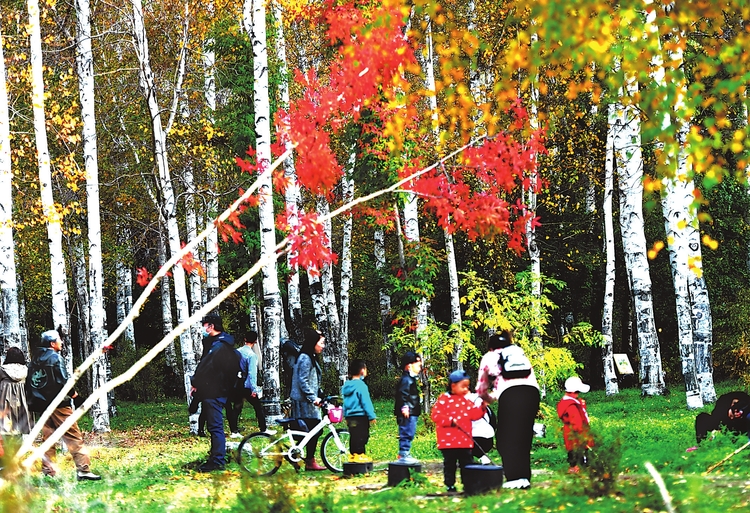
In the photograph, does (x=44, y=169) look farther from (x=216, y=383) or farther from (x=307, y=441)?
(x=307, y=441)

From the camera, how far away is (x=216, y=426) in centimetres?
1341

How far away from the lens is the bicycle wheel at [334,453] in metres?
13.6

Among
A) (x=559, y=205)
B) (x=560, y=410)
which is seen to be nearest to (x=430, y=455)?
(x=560, y=410)

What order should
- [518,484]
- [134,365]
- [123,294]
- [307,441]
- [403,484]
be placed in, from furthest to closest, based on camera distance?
[123,294], [307,441], [403,484], [518,484], [134,365]

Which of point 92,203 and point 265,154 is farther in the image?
point 92,203

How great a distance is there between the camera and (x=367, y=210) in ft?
75.8

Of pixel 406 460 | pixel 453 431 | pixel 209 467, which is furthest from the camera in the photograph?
pixel 209 467

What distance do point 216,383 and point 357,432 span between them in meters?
1.98

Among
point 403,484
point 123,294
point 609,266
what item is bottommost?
point 403,484

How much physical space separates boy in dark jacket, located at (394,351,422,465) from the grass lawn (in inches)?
21.4

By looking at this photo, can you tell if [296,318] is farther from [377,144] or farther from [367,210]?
[377,144]

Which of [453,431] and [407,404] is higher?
[407,404]

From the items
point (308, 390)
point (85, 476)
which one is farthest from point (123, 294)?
point (308, 390)

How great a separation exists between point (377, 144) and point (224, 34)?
692 centimetres
